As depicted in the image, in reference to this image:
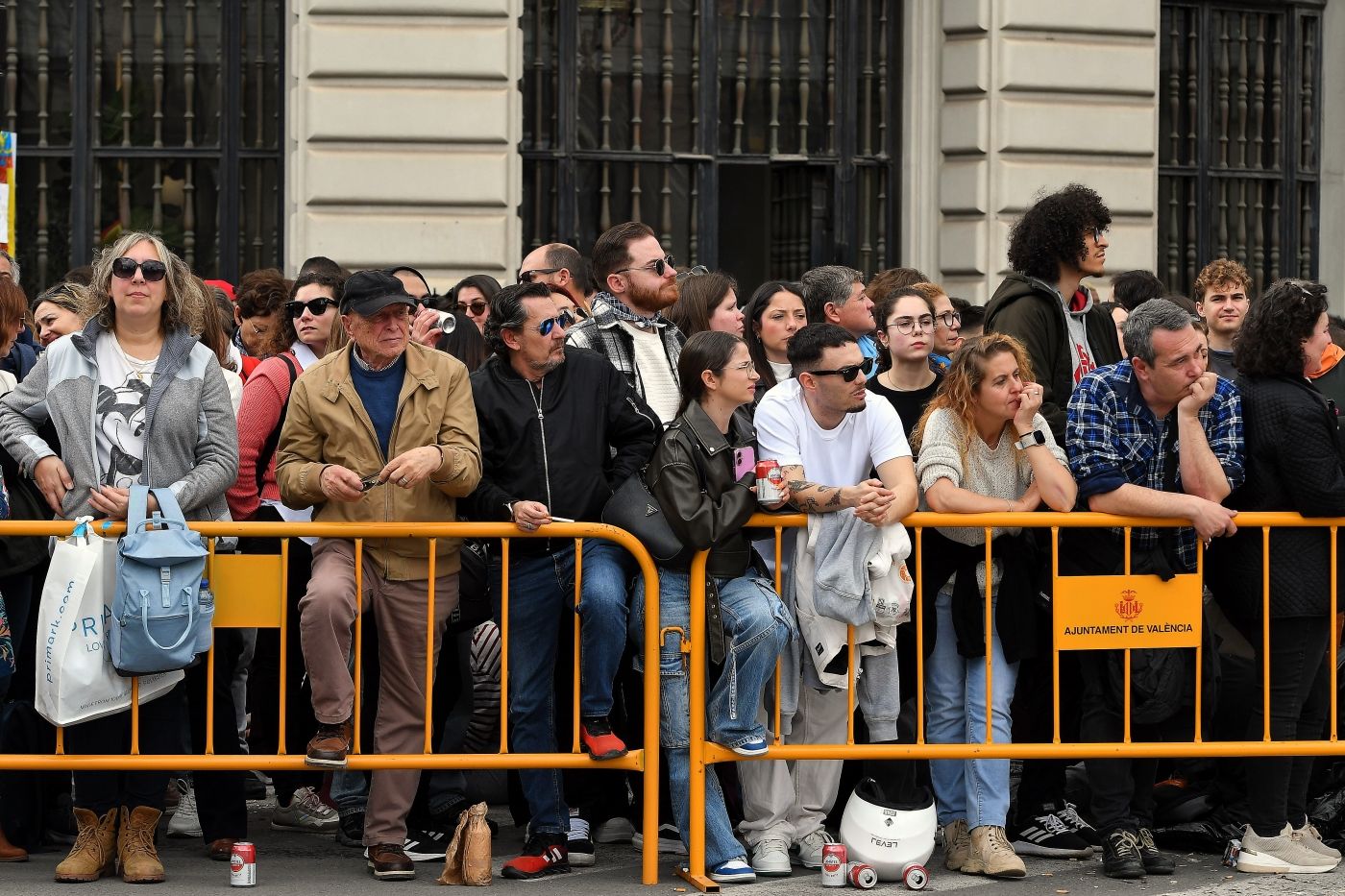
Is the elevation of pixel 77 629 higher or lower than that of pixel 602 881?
higher

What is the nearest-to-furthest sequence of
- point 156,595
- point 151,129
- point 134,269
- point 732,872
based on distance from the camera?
point 156,595
point 732,872
point 134,269
point 151,129

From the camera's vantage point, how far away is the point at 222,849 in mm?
7543

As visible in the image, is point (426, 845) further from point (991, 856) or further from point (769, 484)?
point (991, 856)

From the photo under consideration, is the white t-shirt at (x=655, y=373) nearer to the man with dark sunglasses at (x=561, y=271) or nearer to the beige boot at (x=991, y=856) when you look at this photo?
the man with dark sunglasses at (x=561, y=271)

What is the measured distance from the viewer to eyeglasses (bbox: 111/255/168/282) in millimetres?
7266

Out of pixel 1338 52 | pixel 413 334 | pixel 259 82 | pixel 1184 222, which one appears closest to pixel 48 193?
pixel 259 82

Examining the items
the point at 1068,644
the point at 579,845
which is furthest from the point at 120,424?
the point at 1068,644

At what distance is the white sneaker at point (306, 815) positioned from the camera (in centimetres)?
816

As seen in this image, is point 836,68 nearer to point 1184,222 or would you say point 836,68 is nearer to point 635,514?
point 1184,222

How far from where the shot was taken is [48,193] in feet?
45.7

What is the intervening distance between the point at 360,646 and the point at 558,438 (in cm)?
102

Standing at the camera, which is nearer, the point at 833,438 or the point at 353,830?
the point at 833,438

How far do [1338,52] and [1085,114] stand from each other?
2847 millimetres

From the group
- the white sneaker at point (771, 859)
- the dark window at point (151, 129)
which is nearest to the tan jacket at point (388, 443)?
the white sneaker at point (771, 859)
